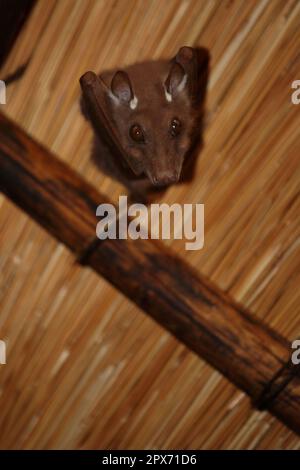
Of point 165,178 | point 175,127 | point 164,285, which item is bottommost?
point 164,285

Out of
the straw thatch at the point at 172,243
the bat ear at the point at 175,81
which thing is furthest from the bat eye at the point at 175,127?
the straw thatch at the point at 172,243

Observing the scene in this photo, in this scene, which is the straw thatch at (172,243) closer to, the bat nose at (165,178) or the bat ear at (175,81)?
the bat ear at (175,81)

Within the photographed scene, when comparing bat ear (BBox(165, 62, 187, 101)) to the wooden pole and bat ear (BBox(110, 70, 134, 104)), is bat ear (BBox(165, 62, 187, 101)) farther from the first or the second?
the wooden pole

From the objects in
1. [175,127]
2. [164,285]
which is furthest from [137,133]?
[164,285]

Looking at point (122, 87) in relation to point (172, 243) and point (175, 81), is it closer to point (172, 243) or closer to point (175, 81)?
point (175, 81)

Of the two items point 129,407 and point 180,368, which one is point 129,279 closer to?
point 180,368
